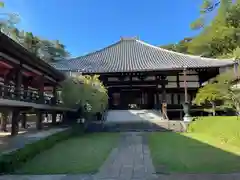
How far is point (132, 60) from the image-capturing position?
26.4 meters

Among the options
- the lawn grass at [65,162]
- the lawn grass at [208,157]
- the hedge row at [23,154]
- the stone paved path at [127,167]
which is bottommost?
the lawn grass at [65,162]

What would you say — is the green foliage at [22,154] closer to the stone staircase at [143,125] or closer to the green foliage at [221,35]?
the stone staircase at [143,125]

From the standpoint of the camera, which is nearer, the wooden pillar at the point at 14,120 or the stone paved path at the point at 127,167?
the stone paved path at the point at 127,167

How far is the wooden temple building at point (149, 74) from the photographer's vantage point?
23.4 meters

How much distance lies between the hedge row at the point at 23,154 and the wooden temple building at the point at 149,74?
1347cm

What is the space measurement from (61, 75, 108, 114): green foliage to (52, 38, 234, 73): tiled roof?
585cm

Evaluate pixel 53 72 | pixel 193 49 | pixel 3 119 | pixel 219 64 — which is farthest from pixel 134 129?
pixel 193 49

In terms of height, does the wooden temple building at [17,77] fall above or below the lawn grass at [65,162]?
above

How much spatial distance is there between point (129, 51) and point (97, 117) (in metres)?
10.9

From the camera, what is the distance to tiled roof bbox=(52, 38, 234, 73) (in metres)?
23.3

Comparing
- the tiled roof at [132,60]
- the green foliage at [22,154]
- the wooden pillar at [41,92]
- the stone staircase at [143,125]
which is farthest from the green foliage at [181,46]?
the green foliage at [22,154]

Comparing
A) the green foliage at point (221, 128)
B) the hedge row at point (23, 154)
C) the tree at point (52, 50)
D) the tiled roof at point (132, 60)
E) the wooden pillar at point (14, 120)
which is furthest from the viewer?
the tree at point (52, 50)

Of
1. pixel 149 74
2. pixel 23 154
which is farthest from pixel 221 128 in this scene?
pixel 149 74

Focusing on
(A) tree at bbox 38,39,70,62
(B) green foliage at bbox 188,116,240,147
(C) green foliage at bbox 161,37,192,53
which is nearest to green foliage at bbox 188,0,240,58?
(C) green foliage at bbox 161,37,192,53
